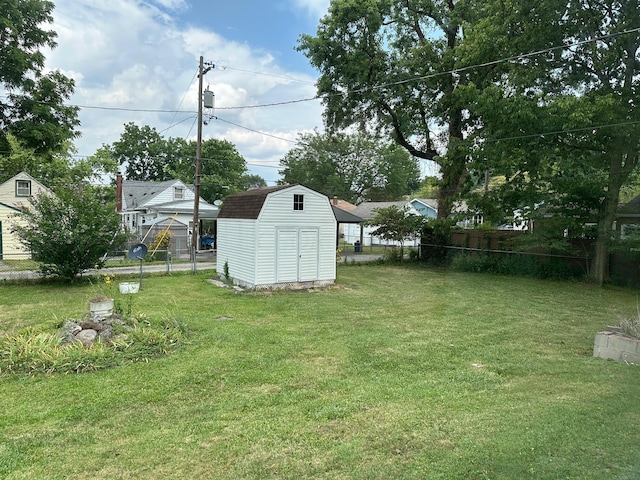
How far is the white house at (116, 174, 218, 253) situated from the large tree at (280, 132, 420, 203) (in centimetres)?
1753

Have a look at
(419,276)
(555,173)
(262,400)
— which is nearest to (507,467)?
(262,400)

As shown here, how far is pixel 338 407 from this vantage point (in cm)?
360

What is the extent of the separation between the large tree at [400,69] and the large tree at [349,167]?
2452 centimetres

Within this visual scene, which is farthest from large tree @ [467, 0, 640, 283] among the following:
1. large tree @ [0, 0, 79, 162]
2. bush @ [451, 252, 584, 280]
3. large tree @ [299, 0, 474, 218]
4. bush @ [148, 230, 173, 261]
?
bush @ [148, 230, 173, 261]

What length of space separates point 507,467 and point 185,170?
42.0 m

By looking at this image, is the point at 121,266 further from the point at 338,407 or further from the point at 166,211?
the point at 338,407

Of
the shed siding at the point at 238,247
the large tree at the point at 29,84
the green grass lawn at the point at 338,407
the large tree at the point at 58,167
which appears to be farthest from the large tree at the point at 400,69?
the large tree at the point at 58,167

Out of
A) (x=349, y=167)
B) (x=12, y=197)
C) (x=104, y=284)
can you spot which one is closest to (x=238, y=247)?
(x=104, y=284)

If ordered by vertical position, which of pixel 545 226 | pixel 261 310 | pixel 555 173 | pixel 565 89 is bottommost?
pixel 261 310

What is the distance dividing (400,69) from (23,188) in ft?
63.6

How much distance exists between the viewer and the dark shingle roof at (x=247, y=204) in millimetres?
10531

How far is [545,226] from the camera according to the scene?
1305 cm

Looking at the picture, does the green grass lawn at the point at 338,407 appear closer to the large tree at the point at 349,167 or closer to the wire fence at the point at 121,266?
the wire fence at the point at 121,266

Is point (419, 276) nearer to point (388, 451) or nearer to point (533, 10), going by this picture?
point (533, 10)
